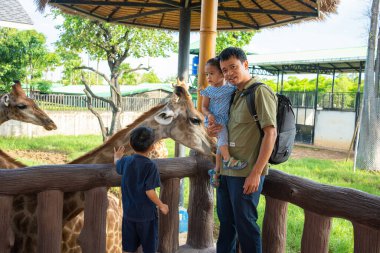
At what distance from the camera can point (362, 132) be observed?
512 inches

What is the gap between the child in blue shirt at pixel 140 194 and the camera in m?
2.56

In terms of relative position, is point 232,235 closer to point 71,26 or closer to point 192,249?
point 192,249

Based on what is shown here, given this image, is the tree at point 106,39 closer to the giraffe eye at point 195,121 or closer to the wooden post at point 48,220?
the giraffe eye at point 195,121

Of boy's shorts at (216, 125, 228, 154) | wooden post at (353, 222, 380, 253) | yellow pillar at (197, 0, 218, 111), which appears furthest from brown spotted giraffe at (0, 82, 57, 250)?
wooden post at (353, 222, 380, 253)

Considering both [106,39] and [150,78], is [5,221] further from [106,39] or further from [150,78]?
[150,78]

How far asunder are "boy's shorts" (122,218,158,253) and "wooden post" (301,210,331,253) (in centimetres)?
105

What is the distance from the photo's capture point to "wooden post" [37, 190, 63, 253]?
2.68 metres

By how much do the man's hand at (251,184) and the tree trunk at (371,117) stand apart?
11.3 meters

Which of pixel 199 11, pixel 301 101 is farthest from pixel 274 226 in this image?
pixel 301 101

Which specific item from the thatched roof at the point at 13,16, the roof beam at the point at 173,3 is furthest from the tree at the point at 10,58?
the roof beam at the point at 173,3

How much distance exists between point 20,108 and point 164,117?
3.83 metres

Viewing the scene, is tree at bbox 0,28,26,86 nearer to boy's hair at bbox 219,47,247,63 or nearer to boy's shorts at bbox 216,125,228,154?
boy's shorts at bbox 216,125,228,154

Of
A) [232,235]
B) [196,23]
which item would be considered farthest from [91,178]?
[196,23]

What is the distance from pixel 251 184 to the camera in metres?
2.32
